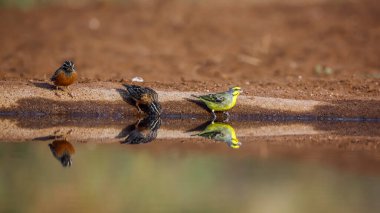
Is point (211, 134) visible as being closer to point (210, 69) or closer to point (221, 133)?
point (221, 133)

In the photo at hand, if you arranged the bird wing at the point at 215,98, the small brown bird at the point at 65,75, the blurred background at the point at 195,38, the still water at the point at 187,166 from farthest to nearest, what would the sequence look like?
the blurred background at the point at 195,38 < the bird wing at the point at 215,98 < the small brown bird at the point at 65,75 < the still water at the point at 187,166

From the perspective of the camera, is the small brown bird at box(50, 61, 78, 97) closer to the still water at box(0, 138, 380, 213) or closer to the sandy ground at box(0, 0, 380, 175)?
the sandy ground at box(0, 0, 380, 175)

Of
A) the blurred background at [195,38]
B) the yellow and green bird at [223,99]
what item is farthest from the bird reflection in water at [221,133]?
the blurred background at [195,38]

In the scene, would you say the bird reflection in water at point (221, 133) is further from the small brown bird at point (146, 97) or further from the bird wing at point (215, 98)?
the small brown bird at point (146, 97)

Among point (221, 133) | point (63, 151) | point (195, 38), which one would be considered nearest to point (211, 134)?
point (221, 133)

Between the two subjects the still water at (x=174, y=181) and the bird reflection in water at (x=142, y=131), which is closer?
the still water at (x=174, y=181)

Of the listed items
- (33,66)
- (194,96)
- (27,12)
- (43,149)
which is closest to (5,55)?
(33,66)
